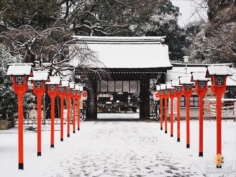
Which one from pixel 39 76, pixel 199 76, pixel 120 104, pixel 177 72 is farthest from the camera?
pixel 120 104

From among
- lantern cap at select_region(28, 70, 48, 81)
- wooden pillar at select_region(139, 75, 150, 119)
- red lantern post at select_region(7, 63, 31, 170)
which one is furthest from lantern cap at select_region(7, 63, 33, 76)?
wooden pillar at select_region(139, 75, 150, 119)

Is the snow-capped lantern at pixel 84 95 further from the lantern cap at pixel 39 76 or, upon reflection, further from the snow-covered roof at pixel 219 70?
the snow-covered roof at pixel 219 70

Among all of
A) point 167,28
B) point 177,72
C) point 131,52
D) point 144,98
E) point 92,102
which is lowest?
point 92,102

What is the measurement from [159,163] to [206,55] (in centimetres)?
3350

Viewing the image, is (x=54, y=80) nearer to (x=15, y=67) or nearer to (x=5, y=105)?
Answer: (x=15, y=67)

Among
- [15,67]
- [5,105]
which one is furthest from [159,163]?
[5,105]

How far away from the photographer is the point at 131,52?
3092 centimetres

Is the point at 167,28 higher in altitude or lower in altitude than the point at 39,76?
higher

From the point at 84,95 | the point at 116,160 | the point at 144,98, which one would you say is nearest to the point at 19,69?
the point at 116,160

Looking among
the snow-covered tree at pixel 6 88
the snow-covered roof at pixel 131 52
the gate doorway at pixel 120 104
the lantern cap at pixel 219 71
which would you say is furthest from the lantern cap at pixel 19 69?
the gate doorway at pixel 120 104

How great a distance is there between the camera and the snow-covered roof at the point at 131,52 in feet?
94.6

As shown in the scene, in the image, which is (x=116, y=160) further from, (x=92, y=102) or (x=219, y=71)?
(x=92, y=102)

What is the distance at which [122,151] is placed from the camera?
11.6 metres

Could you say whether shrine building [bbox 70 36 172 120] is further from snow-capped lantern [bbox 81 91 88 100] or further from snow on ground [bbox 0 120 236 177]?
snow on ground [bbox 0 120 236 177]
